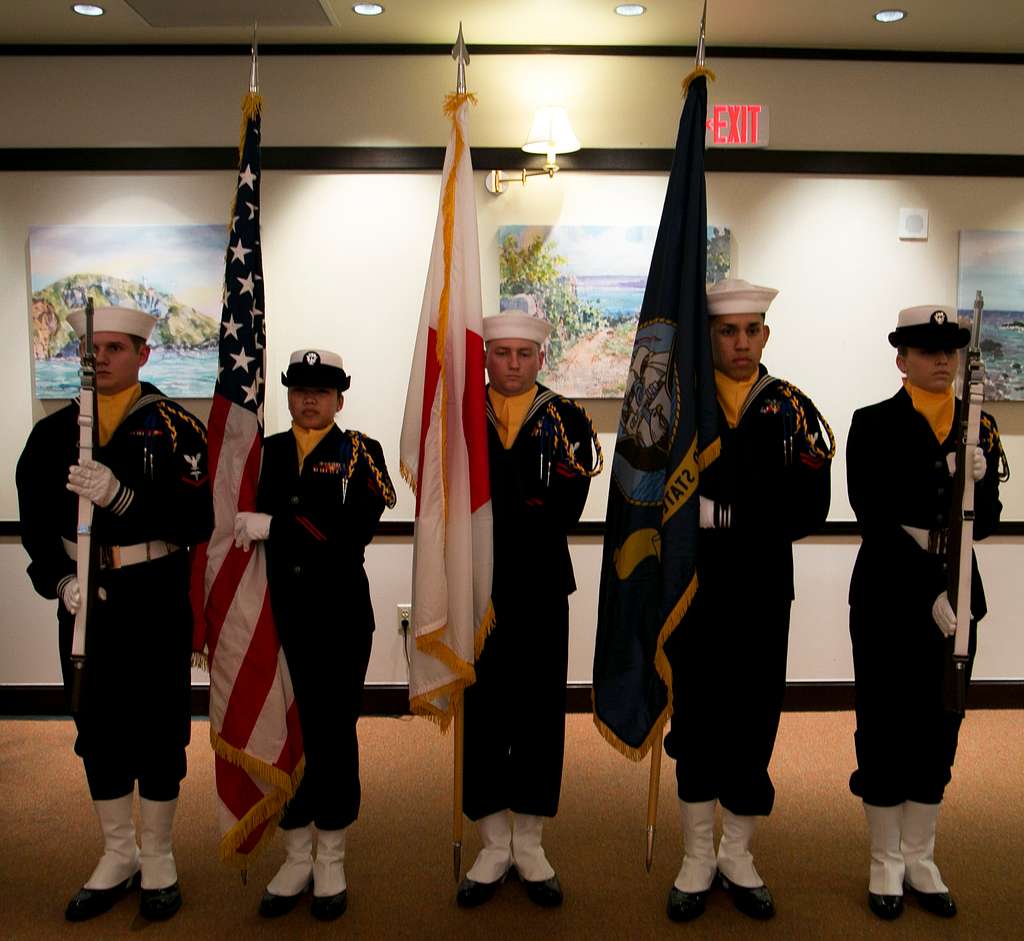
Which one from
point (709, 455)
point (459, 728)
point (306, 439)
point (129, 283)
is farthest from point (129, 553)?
point (129, 283)

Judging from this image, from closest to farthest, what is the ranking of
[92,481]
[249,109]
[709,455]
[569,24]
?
1. [92,481]
2. [709,455]
3. [249,109]
4. [569,24]

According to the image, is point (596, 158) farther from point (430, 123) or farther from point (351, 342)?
point (351, 342)

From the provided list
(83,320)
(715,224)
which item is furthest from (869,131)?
(83,320)

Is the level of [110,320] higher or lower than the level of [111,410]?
higher

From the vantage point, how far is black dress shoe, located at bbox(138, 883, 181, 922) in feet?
9.00

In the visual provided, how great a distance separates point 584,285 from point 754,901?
2693 millimetres

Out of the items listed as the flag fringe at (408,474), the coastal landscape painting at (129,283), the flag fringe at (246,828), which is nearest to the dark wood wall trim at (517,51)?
the coastal landscape painting at (129,283)

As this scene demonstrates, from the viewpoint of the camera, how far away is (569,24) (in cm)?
416

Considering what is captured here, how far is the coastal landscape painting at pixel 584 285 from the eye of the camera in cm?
444

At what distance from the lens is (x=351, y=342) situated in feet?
14.7

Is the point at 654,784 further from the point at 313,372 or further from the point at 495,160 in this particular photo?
the point at 495,160

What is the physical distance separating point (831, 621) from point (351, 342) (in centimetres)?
261

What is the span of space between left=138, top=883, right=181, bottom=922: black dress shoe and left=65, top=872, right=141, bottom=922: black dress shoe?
3.7 inches

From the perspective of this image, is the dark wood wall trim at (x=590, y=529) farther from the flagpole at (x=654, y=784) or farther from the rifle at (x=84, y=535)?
the rifle at (x=84, y=535)
